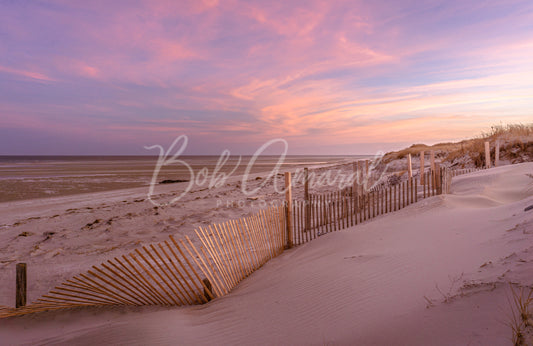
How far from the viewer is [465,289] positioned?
9.69ft

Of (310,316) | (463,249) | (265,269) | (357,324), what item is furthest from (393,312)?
(265,269)

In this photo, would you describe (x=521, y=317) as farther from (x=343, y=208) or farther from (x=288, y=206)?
(x=343, y=208)

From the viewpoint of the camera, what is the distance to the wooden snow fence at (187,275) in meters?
4.30

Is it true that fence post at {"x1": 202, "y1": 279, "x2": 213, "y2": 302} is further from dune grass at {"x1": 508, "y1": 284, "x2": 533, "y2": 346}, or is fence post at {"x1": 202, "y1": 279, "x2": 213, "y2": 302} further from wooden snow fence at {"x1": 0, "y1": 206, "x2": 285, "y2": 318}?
dune grass at {"x1": 508, "y1": 284, "x2": 533, "y2": 346}

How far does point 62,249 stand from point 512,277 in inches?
384

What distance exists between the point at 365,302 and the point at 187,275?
142 inches

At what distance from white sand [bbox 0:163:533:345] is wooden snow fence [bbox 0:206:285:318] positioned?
235mm

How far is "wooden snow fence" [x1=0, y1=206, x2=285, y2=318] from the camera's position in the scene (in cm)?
430

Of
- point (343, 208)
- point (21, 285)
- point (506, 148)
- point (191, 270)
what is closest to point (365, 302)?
point (191, 270)

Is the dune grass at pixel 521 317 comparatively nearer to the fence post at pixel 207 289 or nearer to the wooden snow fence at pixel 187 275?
the wooden snow fence at pixel 187 275

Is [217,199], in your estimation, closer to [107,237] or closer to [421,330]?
[107,237]

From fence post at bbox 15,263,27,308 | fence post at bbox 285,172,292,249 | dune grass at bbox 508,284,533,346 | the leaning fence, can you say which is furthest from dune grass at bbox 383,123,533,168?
fence post at bbox 15,263,27,308

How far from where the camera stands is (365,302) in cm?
356

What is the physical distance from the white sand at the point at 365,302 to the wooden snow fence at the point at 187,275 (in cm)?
24
